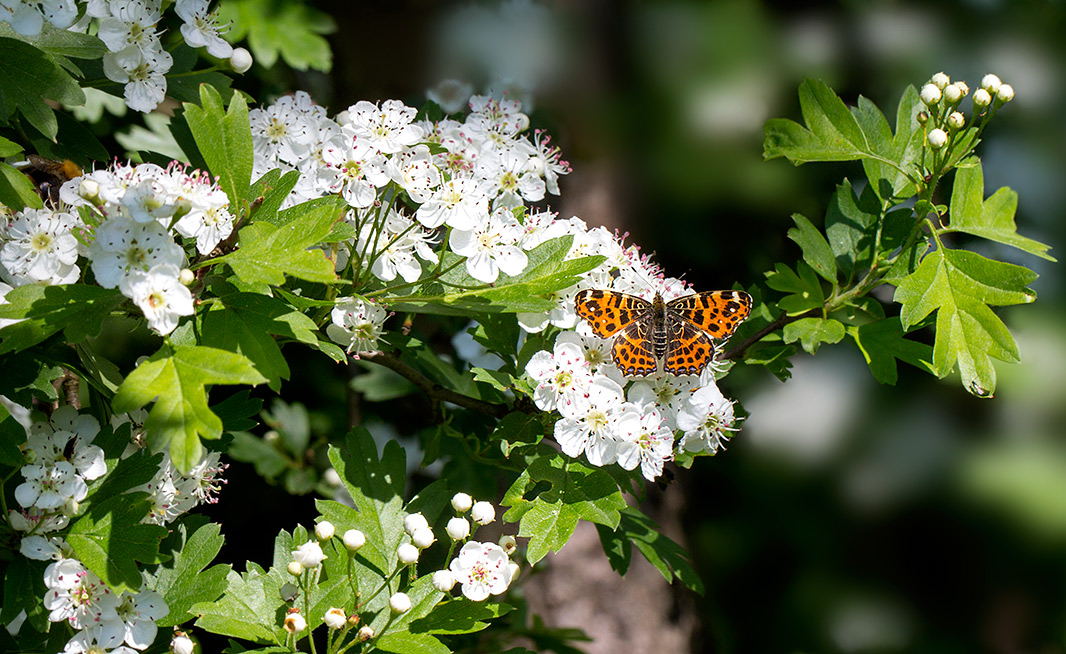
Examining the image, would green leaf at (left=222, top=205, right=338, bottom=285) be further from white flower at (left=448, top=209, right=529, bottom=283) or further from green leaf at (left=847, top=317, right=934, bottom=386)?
green leaf at (left=847, top=317, right=934, bottom=386)

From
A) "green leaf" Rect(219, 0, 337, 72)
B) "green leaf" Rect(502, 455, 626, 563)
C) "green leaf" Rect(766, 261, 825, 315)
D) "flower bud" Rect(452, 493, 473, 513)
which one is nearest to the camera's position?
"green leaf" Rect(502, 455, 626, 563)

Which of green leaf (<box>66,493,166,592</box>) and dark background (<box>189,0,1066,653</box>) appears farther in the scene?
dark background (<box>189,0,1066,653</box>)

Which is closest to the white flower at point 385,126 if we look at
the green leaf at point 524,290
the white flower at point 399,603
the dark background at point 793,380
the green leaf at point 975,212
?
the green leaf at point 524,290

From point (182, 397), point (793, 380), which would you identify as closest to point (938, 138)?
point (182, 397)

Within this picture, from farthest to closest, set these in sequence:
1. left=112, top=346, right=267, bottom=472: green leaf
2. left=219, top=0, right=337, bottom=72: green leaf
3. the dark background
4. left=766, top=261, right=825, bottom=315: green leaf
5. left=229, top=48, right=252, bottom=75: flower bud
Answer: the dark background → left=219, top=0, right=337, bottom=72: green leaf → left=229, top=48, right=252, bottom=75: flower bud → left=766, top=261, right=825, bottom=315: green leaf → left=112, top=346, right=267, bottom=472: green leaf

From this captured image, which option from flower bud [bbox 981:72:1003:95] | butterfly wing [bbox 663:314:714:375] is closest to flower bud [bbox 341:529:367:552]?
butterfly wing [bbox 663:314:714:375]

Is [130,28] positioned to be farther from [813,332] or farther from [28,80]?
[813,332]

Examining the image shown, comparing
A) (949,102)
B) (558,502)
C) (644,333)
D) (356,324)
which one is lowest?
(558,502)
